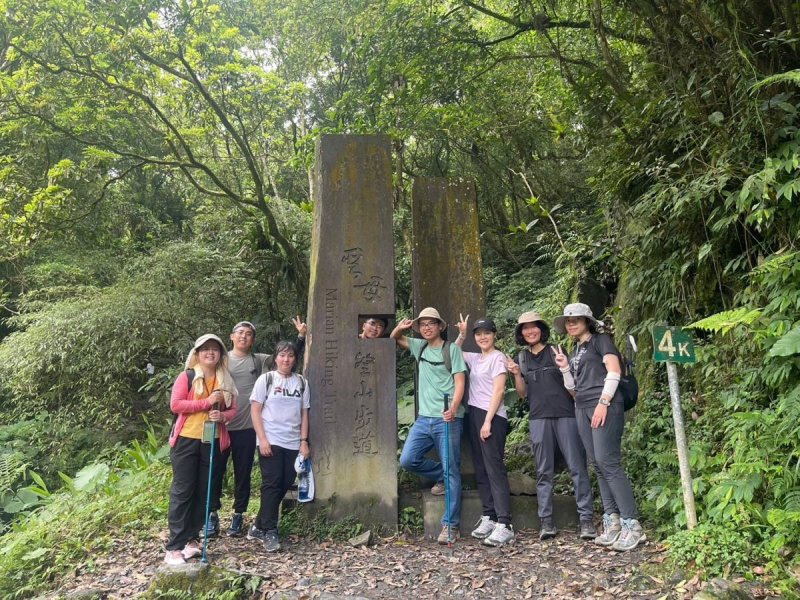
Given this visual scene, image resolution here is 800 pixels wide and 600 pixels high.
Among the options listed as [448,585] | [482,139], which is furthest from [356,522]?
[482,139]

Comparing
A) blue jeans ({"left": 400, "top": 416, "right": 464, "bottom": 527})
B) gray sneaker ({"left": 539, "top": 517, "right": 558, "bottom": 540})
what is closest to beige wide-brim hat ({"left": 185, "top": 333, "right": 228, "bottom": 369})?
blue jeans ({"left": 400, "top": 416, "right": 464, "bottom": 527})

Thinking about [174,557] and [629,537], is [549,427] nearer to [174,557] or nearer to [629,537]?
[629,537]

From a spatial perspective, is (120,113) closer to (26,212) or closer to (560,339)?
(26,212)

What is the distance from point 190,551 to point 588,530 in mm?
3273

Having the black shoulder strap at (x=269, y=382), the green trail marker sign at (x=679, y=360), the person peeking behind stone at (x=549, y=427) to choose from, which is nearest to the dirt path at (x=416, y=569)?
the person peeking behind stone at (x=549, y=427)

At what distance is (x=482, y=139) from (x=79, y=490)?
8.96 metres

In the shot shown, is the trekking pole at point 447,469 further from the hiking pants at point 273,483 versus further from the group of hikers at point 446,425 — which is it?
the hiking pants at point 273,483

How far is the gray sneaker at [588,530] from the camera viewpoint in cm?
456

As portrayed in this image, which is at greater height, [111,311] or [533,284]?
[533,284]

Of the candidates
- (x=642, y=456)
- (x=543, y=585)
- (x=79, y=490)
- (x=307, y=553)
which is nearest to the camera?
(x=543, y=585)

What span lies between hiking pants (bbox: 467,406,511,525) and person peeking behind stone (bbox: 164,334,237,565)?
2.21 metres

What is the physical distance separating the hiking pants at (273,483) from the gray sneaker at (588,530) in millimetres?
2590

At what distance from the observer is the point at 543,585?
13.0ft

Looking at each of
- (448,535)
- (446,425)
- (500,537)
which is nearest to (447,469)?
(446,425)
